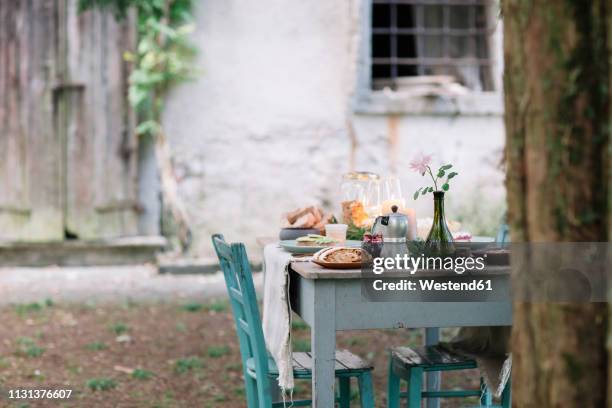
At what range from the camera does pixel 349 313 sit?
2.89 m

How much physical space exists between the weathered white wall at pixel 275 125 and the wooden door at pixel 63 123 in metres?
0.56

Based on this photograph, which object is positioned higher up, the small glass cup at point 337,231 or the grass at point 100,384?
the small glass cup at point 337,231

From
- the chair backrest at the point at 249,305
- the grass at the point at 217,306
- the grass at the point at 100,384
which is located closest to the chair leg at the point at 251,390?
the chair backrest at the point at 249,305

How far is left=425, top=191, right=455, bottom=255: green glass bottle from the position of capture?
3.01m

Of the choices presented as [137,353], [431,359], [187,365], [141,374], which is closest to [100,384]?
[141,374]

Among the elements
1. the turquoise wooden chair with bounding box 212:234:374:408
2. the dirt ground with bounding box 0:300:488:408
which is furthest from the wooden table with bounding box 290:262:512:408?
the dirt ground with bounding box 0:300:488:408

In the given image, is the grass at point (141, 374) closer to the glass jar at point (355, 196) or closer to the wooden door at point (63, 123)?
the glass jar at point (355, 196)

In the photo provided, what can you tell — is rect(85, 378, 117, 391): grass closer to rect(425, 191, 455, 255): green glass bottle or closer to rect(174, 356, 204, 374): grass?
rect(174, 356, 204, 374): grass

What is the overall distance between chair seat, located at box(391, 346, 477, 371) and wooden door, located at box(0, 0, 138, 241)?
5.10 meters

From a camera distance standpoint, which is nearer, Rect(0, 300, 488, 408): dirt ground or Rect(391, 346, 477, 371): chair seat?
Rect(391, 346, 477, 371): chair seat

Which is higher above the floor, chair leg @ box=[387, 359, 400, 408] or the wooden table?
the wooden table

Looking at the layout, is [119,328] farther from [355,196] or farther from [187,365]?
[355,196]

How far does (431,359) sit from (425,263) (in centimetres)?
66

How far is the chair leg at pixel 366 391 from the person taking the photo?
3.33m
